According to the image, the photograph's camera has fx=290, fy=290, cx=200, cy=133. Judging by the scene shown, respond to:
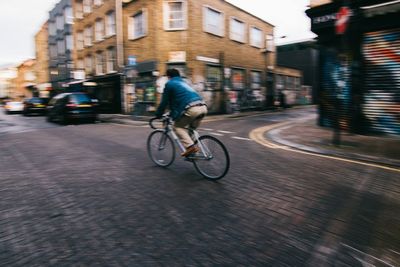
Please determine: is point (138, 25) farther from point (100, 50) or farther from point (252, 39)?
point (252, 39)

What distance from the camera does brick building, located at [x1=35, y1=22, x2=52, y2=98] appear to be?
3941 centimetres

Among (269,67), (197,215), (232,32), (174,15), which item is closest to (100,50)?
(174,15)

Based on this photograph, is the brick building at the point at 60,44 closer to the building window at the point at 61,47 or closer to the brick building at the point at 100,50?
the building window at the point at 61,47

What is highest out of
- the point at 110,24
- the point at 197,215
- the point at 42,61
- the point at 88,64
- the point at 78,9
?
the point at 78,9

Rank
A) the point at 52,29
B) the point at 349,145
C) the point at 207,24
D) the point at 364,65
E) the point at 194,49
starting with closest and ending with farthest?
the point at 349,145, the point at 364,65, the point at 194,49, the point at 207,24, the point at 52,29

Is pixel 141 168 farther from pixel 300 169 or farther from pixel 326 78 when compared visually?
pixel 326 78

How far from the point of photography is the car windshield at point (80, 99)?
14.3 metres

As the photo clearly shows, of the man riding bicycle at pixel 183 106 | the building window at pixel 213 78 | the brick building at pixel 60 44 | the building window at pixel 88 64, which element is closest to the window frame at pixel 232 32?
the building window at pixel 213 78

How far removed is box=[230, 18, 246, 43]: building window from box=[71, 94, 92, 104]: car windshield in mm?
11750

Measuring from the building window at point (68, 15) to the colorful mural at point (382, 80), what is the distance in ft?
92.0

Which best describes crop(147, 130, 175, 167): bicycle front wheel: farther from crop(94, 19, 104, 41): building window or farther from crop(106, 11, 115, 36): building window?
crop(94, 19, 104, 41): building window

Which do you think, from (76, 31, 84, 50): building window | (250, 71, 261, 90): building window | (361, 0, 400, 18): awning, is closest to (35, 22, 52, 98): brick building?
(76, 31, 84, 50): building window

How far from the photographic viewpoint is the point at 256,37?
24781mm

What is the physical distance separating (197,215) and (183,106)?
78.5 inches
